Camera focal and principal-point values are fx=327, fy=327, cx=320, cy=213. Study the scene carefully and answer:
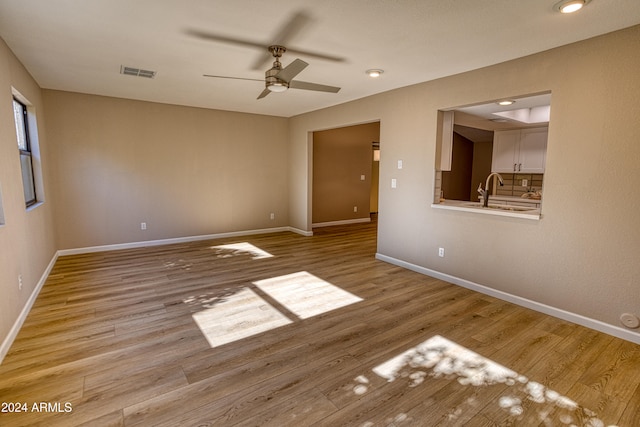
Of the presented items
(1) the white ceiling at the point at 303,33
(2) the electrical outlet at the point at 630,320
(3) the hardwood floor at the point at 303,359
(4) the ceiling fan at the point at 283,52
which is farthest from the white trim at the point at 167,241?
(2) the electrical outlet at the point at 630,320

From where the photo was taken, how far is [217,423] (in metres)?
1.78

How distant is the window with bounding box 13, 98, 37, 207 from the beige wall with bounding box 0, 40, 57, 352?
158mm

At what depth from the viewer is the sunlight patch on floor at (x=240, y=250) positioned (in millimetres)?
5230

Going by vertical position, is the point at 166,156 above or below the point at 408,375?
above

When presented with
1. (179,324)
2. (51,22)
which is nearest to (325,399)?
(179,324)

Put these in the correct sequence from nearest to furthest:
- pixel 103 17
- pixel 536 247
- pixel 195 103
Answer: pixel 103 17
pixel 536 247
pixel 195 103

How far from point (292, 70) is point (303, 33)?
11.8 inches

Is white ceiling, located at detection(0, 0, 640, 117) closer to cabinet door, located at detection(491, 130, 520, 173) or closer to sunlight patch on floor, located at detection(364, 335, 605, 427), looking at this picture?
sunlight patch on floor, located at detection(364, 335, 605, 427)

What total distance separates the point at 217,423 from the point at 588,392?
2249 millimetres

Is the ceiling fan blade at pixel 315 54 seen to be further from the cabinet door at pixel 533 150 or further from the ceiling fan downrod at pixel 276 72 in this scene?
the cabinet door at pixel 533 150

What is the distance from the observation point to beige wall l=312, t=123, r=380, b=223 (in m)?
7.76

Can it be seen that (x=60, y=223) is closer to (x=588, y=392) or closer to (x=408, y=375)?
(x=408, y=375)

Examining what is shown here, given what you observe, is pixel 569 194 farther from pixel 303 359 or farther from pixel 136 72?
pixel 136 72

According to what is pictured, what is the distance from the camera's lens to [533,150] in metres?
6.02
